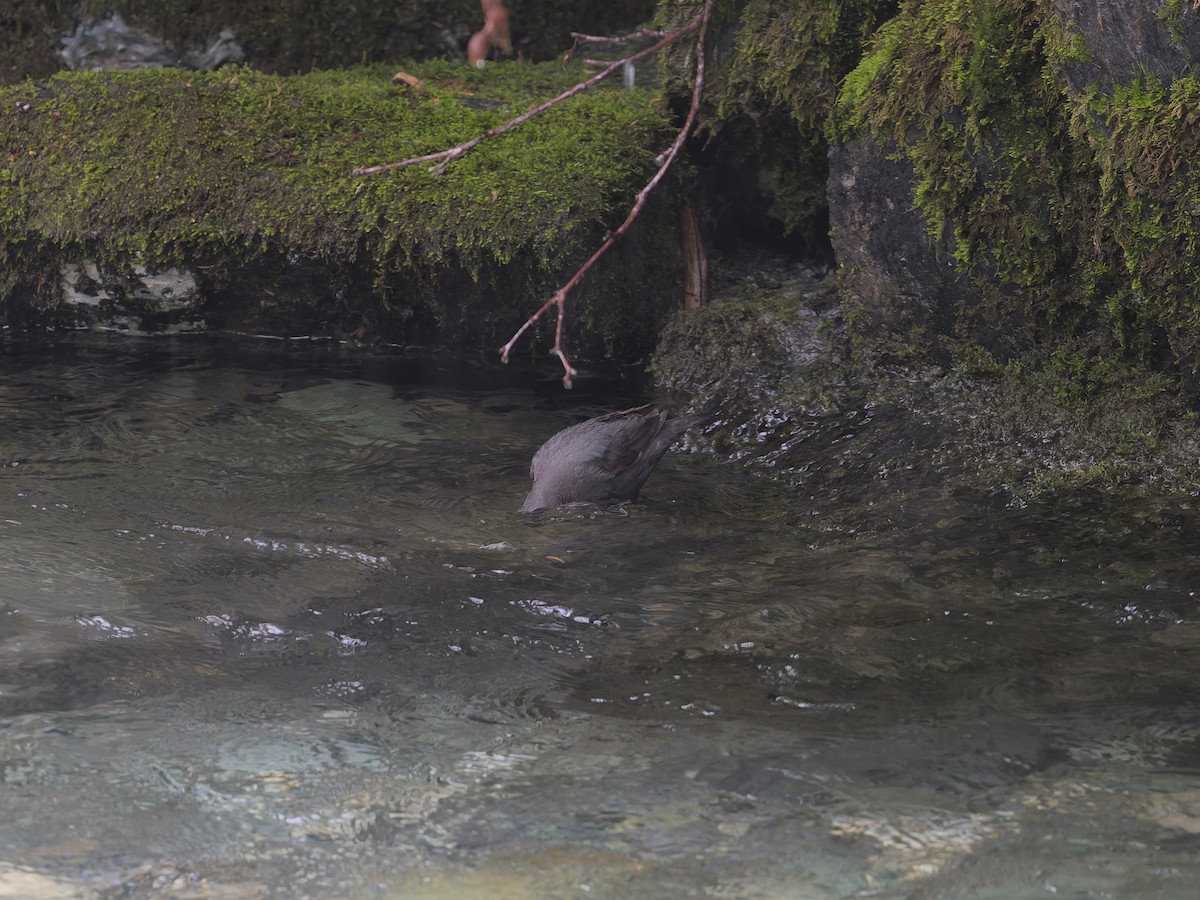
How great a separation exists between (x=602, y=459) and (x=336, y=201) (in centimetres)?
246

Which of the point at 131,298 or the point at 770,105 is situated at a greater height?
the point at 770,105

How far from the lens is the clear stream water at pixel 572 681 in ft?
7.20

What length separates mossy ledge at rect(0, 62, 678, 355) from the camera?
5.95 metres

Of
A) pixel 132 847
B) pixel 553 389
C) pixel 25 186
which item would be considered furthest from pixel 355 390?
pixel 132 847

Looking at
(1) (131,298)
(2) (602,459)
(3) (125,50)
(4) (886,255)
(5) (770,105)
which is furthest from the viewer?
(3) (125,50)

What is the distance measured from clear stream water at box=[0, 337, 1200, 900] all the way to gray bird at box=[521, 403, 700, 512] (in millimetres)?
106

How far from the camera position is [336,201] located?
6.09 metres

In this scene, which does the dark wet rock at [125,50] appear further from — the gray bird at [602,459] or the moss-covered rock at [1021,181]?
the gray bird at [602,459]

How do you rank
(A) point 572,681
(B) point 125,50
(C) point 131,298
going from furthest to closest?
(B) point 125,50 < (C) point 131,298 < (A) point 572,681

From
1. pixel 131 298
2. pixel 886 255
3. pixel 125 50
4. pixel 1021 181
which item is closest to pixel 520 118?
pixel 886 255

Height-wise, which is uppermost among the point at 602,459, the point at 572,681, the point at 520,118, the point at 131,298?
the point at 520,118

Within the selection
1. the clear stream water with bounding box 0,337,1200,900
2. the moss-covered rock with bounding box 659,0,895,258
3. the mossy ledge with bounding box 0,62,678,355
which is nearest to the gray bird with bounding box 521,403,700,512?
the clear stream water with bounding box 0,337,1200,900

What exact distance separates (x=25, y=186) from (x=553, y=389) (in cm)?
312

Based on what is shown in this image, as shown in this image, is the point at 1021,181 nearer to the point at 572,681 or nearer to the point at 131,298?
the point at 572,681
